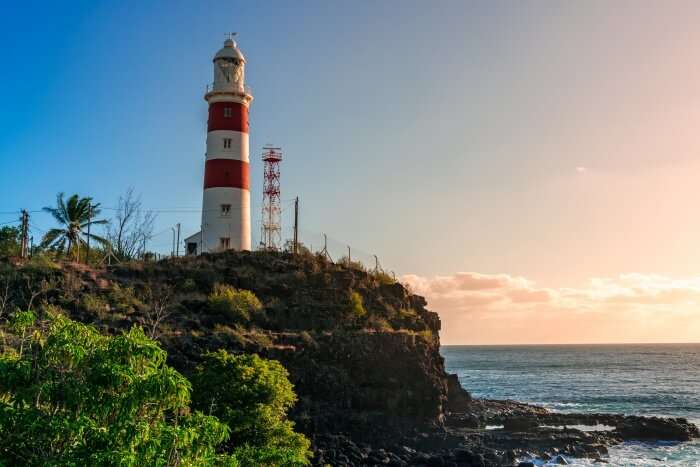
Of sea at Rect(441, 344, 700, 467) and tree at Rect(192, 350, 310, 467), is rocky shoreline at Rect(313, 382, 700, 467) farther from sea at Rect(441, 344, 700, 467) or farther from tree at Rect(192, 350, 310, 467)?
tree at Rect(192, 350, 310, 467)

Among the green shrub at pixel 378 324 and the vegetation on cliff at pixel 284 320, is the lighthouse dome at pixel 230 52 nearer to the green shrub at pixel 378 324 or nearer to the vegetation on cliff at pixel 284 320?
the vegetation on cliff at pixel 284 320

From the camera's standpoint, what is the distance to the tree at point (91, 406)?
12.5 metres

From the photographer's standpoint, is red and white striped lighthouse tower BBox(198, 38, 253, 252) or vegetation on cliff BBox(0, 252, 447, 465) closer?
vegetation on cliff BBox(0, 252, 447, 465)

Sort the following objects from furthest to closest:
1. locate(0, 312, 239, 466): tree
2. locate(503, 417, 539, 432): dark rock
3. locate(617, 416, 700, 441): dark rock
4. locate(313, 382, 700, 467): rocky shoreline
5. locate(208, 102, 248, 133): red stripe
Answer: locate(208, 102, 248, 133): red stripe
locate(503, 417, 539, 432): dark rock
locate(617, 416, 700, 441): dark rock
locate(313, 382, 700, 467): rocky shoreline
locate(0, 312, 239, 466): tree

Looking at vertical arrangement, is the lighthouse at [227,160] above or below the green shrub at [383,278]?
above

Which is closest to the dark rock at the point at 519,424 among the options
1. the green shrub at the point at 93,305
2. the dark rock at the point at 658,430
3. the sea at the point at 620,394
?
the dark rock at the point at 658,430

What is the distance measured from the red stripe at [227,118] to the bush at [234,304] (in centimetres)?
1184

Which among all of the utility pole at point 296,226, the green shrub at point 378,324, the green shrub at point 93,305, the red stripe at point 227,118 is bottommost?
the green shrub at point 378,324

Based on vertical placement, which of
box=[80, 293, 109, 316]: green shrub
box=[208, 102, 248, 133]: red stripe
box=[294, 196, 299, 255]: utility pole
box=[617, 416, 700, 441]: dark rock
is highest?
box=[208, 102, 248, 133]: red stripe

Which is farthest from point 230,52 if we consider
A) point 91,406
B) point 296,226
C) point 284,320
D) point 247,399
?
point 91,406

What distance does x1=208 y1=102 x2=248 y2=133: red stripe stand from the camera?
46.4 metres

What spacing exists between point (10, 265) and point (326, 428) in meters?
19.8

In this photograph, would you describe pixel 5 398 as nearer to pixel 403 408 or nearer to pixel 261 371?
pixel 261 371

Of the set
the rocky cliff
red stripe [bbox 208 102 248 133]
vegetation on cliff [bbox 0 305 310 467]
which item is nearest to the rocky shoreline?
→ the rocky cliff
